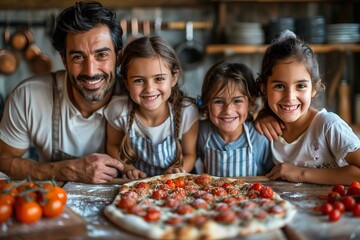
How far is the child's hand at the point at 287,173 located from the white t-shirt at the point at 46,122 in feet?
2.83

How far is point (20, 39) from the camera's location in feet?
12.2

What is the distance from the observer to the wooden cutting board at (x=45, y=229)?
1.27 metres

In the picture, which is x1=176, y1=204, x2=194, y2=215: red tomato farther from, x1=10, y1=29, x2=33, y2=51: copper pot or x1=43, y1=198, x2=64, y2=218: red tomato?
x1=10, y1=29, x2=33, y2=51: copper pot

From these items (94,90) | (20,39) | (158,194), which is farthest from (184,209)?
(20,39)

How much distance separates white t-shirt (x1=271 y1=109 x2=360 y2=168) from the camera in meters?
1.81

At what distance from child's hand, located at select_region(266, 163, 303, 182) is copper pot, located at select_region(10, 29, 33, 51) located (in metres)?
2.63

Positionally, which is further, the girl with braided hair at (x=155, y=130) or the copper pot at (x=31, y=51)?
the copper pot at (x=31, y=51)

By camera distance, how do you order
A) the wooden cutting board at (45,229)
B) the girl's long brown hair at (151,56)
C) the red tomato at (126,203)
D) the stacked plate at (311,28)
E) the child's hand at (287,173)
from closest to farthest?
the wooden cutting board at (45,229)
the red tomato at (126,203)
the child's hand at (287,173)
the girl's long brown hair at (151,56)
the stacked plate at (311,28)

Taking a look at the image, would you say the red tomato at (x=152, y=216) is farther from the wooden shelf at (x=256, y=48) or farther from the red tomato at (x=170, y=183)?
the wooden shelf at (x=256, y=48)

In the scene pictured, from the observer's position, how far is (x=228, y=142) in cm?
211

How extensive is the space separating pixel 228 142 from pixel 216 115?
0.18m

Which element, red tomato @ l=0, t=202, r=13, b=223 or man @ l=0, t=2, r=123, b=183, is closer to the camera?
red tomato @ l=0, t=202, r=13, b=223

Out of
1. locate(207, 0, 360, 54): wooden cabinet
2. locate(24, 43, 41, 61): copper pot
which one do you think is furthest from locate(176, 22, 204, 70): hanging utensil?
locate(24, 43, 41, 61): copper pot

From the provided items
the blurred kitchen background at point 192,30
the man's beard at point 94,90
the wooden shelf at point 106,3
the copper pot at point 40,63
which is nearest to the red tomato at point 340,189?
the man's beard at point 94,90
